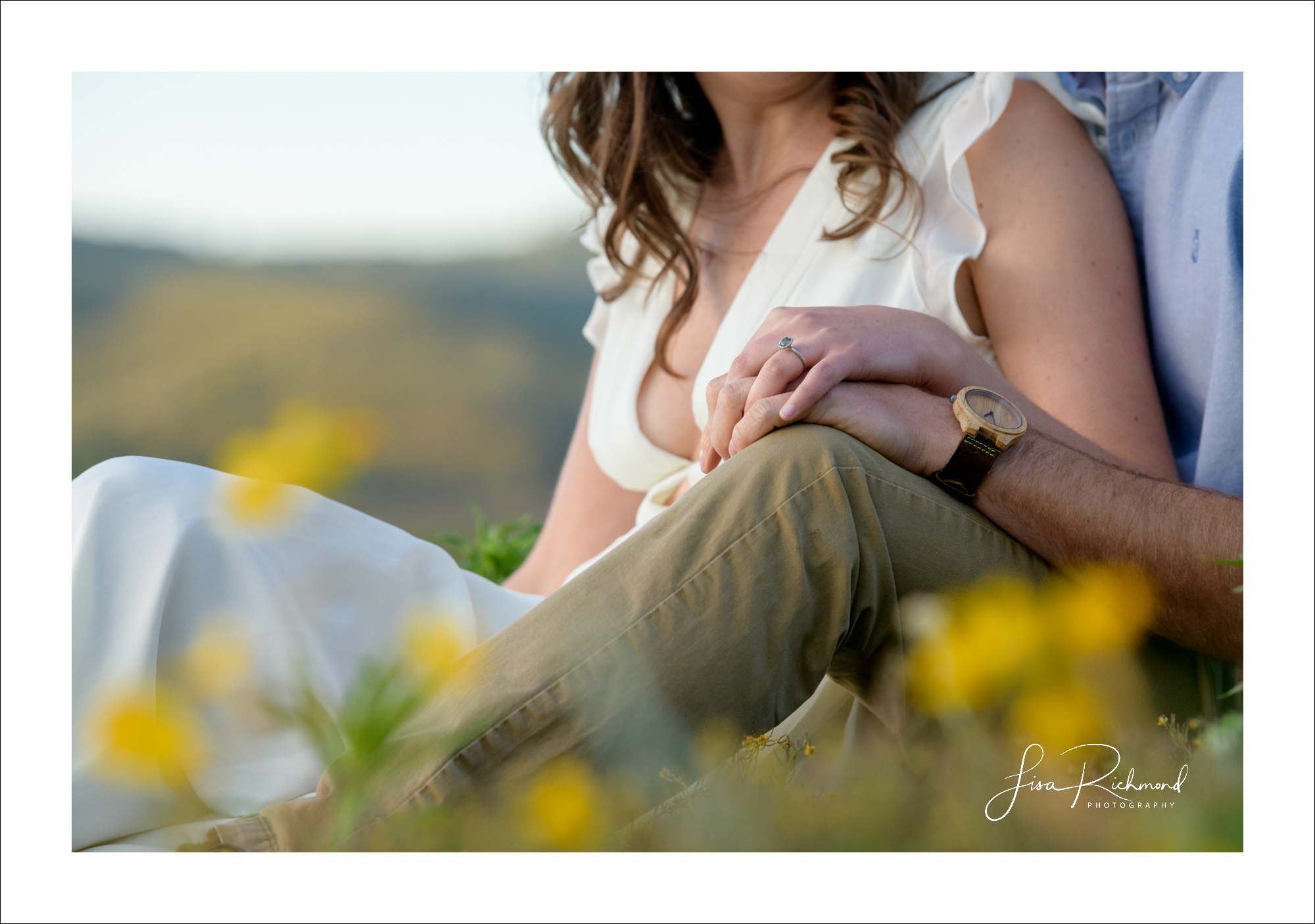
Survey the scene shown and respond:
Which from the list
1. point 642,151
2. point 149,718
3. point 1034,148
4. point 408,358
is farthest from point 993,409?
point 408,358

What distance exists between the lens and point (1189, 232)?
1.30 m

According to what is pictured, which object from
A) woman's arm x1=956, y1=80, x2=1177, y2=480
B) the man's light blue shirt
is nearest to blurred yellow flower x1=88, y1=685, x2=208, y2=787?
woman's arm x1=956, y1=80, x2=1177, y2=480

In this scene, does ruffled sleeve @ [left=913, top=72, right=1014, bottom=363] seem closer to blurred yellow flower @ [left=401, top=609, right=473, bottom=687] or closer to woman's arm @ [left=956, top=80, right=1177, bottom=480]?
woman's arm @ [left=956, top=80, right=1177, bottom=480]

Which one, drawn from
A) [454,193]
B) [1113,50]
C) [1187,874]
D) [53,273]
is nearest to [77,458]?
[53,273]

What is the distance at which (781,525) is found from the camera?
89cm

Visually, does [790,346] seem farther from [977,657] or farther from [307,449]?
[307,449]

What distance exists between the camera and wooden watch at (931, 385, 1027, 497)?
3.29 feet

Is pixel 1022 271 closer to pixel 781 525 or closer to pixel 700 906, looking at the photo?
pixel 781 525

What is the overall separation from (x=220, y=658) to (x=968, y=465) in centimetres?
79

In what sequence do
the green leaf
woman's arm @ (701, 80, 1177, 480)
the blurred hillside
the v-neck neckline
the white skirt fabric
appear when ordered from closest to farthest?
the white skirt fabric → woman's arm @ (701, 80, 1177, 480) → the v-neck neckline → the green leaf → the blurred hillside

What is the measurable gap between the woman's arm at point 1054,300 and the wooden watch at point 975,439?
0.07 meters

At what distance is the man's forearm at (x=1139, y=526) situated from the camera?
1.00 metres

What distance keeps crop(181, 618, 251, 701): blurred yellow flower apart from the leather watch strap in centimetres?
73

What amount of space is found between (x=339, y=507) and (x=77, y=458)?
0.28m
